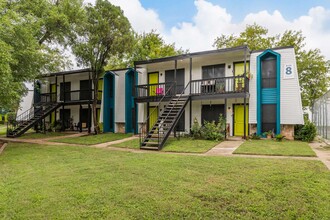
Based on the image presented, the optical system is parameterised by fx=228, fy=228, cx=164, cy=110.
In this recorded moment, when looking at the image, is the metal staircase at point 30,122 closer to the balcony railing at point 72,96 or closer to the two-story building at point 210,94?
the balcony railing at point 72,96

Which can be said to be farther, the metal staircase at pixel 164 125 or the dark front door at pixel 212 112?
the dark front door at pixel 212 112

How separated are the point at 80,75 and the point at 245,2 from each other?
1471 centimetres

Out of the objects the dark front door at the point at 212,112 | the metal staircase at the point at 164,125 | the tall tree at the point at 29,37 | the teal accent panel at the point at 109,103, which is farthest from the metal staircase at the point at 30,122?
the dark front door at the point at 212,112

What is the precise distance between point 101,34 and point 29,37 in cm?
550

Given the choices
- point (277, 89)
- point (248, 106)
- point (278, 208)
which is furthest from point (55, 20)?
point (278, 208)

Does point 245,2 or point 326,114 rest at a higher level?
point 245,2

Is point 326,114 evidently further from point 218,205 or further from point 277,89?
point 218,205

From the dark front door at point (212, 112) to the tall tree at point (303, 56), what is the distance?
13.3 m

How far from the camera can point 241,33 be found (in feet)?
83.9

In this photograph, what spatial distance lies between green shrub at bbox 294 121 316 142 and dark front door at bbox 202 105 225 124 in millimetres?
4284

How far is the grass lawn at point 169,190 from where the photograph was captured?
142 inches

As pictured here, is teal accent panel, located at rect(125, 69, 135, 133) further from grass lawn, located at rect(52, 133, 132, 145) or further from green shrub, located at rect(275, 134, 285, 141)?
green shrub, located at rect(275, 134, 285, 141)

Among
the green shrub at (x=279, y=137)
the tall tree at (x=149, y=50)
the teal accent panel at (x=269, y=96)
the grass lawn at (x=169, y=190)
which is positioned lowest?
the grass lawn at (x=169, y=190)

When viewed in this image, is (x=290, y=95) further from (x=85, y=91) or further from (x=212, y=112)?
(x=85, y=91)
